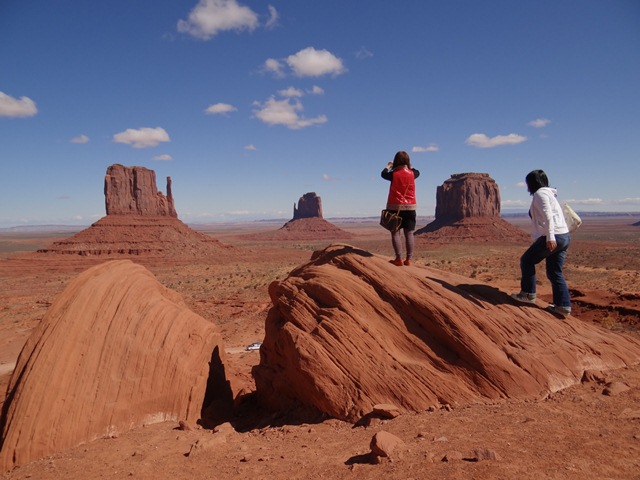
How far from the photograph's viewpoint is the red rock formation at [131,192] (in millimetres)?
68688

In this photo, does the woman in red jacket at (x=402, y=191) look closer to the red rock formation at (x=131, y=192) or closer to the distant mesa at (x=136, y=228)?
the distant mesa at (x=136, y=228)

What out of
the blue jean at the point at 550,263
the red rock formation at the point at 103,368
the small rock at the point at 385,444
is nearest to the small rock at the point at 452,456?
the small rock at the point at 385,444

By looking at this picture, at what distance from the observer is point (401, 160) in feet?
24.2

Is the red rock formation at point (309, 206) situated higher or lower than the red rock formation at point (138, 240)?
higher

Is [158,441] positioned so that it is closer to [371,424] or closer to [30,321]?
[371,424]

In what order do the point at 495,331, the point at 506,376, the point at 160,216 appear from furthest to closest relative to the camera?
the point at 160,216
the point at 495,331
the point at 506,376

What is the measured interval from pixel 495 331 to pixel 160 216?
245 feet

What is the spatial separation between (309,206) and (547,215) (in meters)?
140

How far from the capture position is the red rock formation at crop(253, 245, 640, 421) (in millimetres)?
5691

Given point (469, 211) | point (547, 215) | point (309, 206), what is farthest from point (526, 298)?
point (309, 206)

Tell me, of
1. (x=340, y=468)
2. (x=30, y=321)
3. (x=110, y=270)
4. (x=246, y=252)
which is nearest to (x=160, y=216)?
(x=246, y=252)

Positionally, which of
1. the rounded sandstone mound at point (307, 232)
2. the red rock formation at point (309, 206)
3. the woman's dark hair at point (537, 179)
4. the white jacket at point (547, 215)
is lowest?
the rounded sandstone mound at point (307, 232)

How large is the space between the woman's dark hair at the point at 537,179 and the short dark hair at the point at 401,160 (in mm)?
2051

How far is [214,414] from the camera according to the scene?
7.44m
